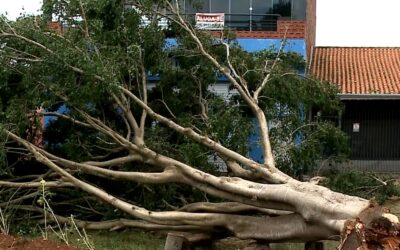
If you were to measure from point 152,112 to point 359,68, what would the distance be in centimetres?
1498

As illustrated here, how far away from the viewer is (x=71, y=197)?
10.9 meters

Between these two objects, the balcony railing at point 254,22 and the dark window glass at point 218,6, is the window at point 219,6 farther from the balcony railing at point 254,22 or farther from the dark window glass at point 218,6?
the balcony railing at point 254,22

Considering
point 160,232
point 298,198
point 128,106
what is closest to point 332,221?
point 298,198

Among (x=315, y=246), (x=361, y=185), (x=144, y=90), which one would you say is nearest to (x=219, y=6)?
(x=144, y=90)

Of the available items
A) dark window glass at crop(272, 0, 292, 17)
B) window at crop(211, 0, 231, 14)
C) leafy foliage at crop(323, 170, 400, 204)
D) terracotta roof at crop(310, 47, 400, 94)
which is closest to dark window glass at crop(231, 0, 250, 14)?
window at crop(211, 0, 231, 14)

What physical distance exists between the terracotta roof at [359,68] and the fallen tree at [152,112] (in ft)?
27.4

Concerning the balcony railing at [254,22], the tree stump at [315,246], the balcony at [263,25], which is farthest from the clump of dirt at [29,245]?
the balcony railing at [254,22]

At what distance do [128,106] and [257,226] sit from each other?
11.3 feet

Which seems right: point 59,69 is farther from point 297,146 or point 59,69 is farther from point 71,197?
point 297,146

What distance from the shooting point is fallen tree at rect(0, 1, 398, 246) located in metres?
8.45

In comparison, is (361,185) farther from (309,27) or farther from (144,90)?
(309,27)

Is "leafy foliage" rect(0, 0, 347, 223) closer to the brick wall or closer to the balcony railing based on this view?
the balcony railing

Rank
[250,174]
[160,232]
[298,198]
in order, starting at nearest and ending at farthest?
[298,198] < [250,174] < [160,232]

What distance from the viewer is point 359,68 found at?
23.4 m
